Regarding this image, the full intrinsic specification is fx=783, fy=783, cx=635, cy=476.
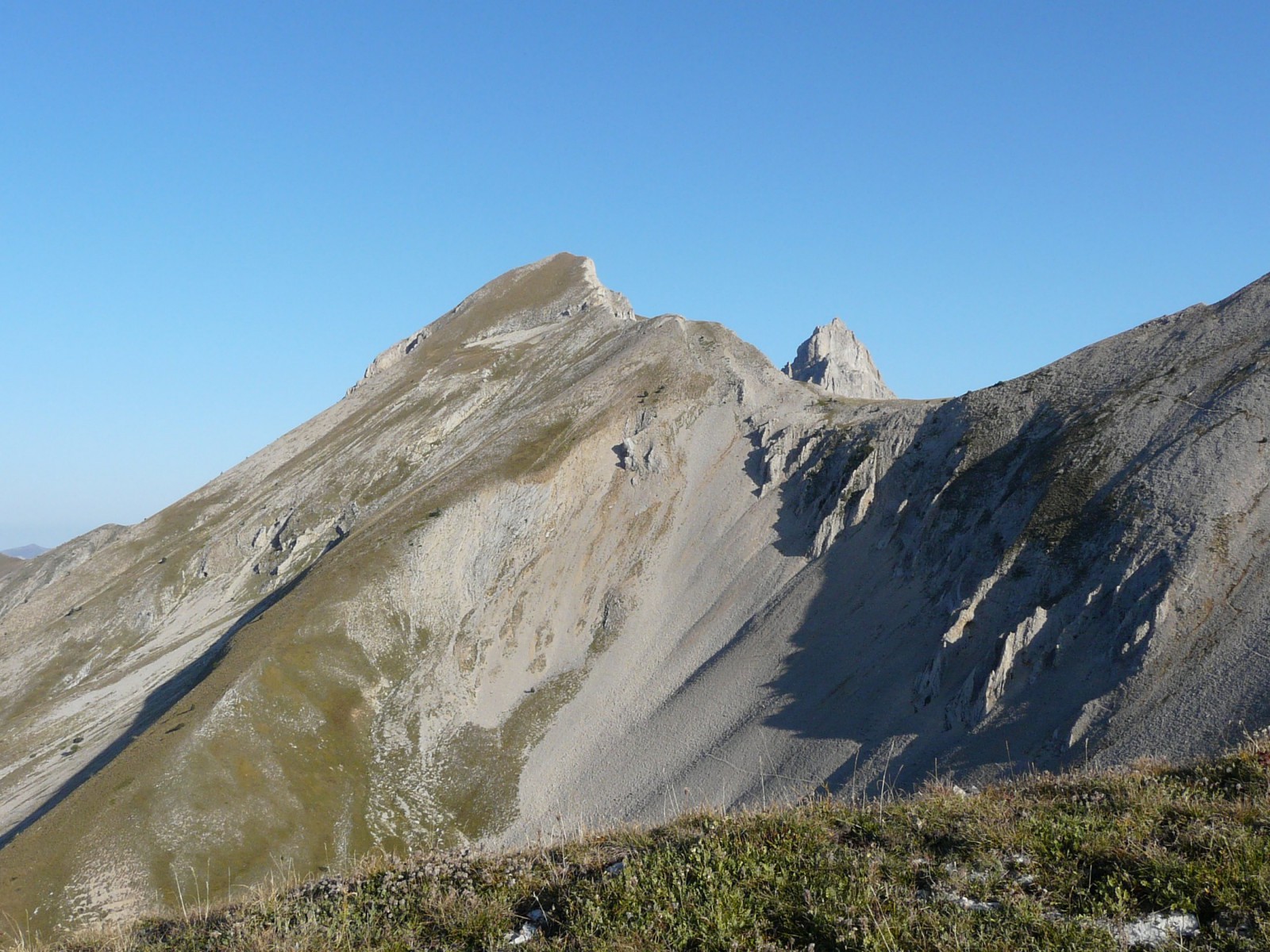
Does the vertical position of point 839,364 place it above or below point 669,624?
above

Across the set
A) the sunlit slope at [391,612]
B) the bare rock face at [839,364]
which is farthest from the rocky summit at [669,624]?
the bare rock face at [839,364]

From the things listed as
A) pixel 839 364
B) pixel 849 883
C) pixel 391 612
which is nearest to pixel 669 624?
pixel 391 612

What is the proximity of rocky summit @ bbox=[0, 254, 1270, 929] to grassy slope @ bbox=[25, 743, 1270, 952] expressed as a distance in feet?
59.8

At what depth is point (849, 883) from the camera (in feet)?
27.8

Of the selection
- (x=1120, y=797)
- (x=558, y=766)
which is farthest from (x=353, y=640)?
(x=1120, y=797)

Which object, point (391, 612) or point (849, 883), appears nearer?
point (849, 883)

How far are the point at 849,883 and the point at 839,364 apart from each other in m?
189

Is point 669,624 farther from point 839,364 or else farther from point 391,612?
point 839,364

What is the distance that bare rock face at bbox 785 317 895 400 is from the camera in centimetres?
18700

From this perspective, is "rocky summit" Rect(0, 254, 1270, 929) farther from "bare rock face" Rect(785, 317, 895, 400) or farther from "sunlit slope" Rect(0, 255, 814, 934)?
"bare rock face" Rect(785, 317, 895, 400)

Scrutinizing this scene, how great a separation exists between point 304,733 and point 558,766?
23.4m

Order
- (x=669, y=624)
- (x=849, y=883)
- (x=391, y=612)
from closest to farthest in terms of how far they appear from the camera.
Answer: (x=849, y=883)
(x=669, y=624)
(x=391, y=612)

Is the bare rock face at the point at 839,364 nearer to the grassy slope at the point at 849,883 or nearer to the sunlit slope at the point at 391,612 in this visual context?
the sunlit slope at the point at 391,612

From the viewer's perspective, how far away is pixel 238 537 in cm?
12462
